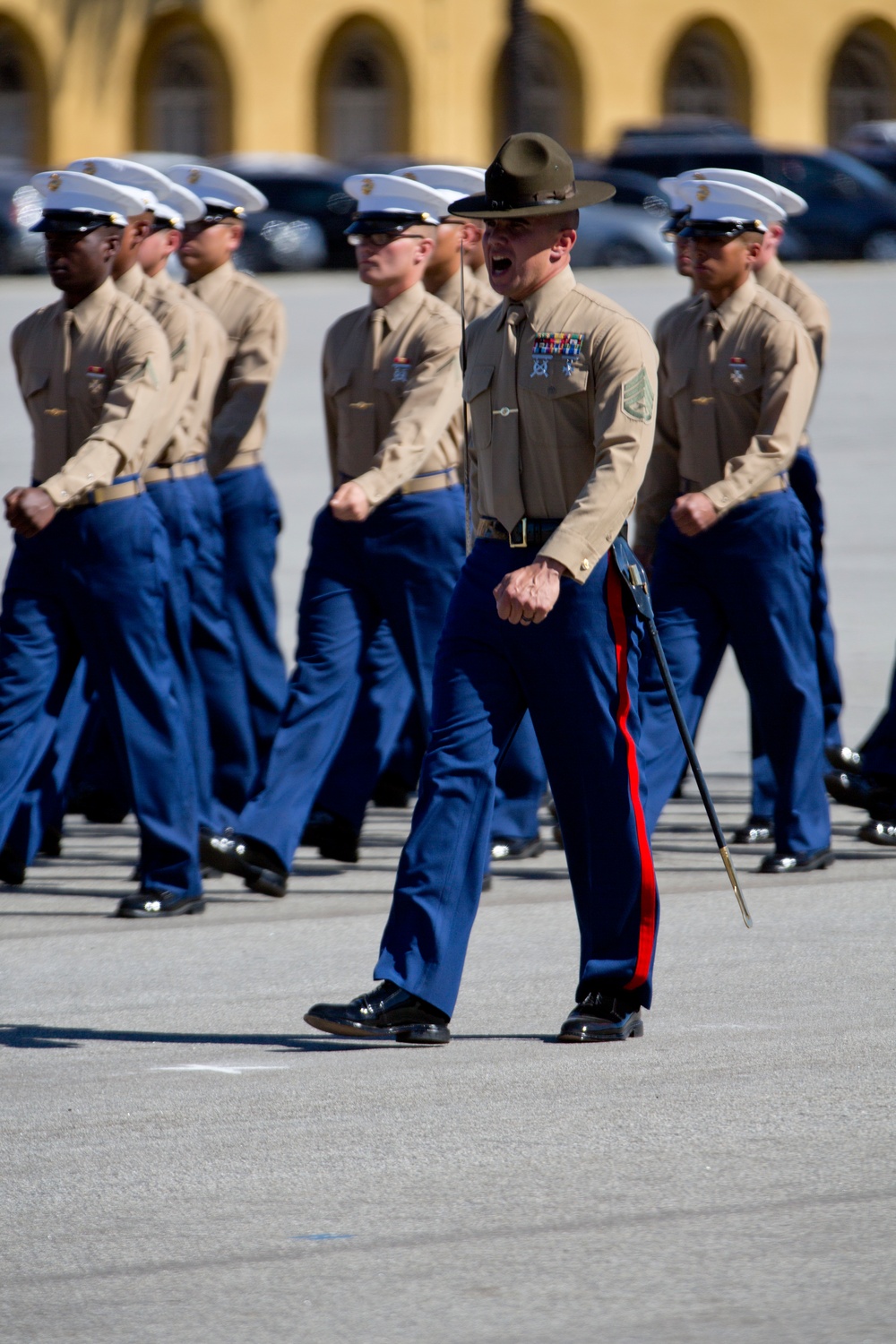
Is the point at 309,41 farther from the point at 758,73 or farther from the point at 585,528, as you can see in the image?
the point at 585,528

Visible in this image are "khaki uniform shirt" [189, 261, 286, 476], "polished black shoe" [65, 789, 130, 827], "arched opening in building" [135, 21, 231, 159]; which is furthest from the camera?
"arched opening in building" [135, 21, 231, 159]

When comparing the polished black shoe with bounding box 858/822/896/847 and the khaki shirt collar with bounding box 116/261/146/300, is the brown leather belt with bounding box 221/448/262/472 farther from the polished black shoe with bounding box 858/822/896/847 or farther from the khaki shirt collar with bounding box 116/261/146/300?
the polished black shoe with bounding box 858/822/896/847

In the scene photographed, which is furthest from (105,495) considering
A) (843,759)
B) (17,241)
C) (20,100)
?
(20,100)

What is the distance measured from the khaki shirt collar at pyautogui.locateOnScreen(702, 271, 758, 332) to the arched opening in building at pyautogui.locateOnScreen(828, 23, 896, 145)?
38657 mm

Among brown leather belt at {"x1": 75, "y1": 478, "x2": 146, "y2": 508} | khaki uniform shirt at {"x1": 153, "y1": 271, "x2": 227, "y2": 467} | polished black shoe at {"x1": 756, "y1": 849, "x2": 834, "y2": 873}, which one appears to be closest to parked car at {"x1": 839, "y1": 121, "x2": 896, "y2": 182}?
khaki uniform shirt at {"x1": 153, "y1": 271, "x2": 227, "y2": 467}

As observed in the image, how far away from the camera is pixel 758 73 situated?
4391 cm

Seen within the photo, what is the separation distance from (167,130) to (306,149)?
230 centimetres

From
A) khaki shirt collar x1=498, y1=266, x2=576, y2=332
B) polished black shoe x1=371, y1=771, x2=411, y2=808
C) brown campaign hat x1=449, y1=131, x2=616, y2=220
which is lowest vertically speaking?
polished black shoe x1=371, y1=771, x2=411, y2=808

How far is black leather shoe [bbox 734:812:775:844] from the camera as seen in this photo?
8.68m

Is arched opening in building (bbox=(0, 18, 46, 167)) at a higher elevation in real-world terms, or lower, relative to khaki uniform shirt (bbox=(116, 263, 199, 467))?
lower

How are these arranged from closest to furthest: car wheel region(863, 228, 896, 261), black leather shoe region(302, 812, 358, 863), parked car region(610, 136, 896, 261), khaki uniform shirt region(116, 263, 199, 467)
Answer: khaki uniform shirt region(116, 263, 199, 467)
black leather shoe region(302, 812, 358, 863)
parked car region(610, 136, 896, 261)
car wheel region(863, 228, 896, 261)

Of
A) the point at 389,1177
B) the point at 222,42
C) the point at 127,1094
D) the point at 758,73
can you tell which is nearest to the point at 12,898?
the point at 127,1094

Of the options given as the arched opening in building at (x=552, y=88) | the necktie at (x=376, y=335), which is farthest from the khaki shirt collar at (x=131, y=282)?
the arched opening in building at (x=552, y=88)

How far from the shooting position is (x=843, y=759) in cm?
921
